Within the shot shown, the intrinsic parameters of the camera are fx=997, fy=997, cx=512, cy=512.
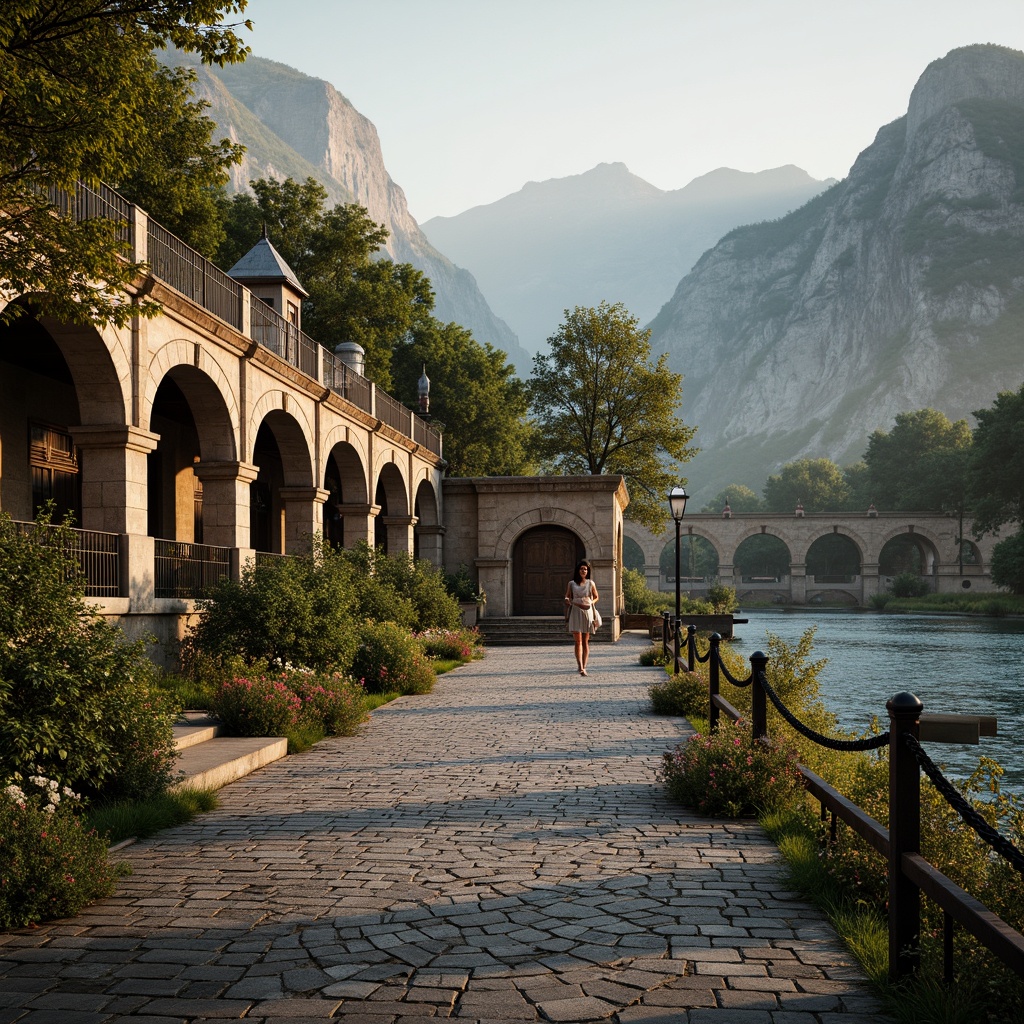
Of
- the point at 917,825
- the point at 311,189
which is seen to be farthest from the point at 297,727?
the point at 311,189

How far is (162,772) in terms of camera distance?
7.23 metres

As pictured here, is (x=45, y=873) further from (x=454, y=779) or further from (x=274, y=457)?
(x=274, y=457)

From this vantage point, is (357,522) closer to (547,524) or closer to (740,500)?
(547,524)

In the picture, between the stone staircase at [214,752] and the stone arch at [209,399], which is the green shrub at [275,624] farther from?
the stone arch at [209,399]

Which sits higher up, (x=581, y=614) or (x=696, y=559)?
(x=696, y=559)

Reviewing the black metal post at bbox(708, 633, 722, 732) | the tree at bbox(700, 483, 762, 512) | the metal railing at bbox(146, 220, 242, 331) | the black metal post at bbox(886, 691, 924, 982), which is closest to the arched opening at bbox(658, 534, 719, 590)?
the tree at bbox(700, 483, 762, 512)

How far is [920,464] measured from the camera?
296 feet

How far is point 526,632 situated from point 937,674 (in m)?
10.8

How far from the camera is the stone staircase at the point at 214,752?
793 cm

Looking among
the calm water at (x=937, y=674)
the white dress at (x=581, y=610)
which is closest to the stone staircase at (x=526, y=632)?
the calm water at (x=937, y=674)

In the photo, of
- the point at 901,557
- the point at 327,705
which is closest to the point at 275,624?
the point at 327,705

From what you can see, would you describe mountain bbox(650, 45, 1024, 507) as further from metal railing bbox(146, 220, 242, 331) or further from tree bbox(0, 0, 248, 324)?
tree bbox(0, 0, 248, 324)

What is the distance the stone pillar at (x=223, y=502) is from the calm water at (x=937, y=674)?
34.1 ft

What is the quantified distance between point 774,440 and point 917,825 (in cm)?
18035
